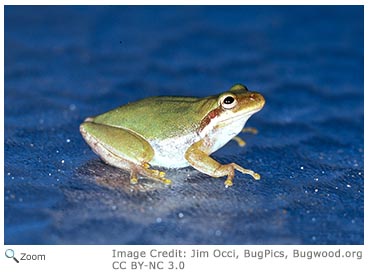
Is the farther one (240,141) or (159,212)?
(240,141)

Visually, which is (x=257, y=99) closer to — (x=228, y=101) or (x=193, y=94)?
(x=228, y=101)

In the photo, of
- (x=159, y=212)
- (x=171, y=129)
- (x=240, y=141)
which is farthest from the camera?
(x=240, y=141)

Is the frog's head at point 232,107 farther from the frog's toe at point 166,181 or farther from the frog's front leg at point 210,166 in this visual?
the frog's toe at point 166,181
